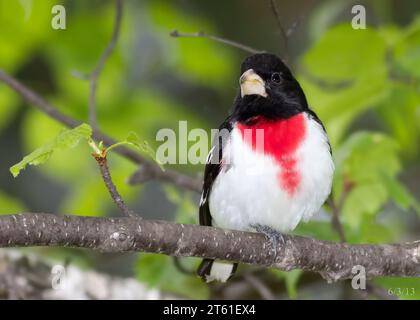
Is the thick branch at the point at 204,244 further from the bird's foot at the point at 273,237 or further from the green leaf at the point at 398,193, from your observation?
the green leaf at the point at 398,193

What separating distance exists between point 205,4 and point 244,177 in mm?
2602

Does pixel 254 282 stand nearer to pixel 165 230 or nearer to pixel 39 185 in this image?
pixel 165 230

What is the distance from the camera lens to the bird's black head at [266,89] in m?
2.48

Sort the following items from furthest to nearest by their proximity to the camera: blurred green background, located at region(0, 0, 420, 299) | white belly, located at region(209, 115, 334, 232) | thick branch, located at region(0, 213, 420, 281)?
blurred green background, located at region(0, 0, 420, 299) → white belly, located at region(209, 115, 334, 232) → thick branch, located at region(0, 213, 420, 281)

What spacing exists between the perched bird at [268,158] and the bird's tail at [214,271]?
22 centimetres

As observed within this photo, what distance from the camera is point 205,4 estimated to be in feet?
15.8

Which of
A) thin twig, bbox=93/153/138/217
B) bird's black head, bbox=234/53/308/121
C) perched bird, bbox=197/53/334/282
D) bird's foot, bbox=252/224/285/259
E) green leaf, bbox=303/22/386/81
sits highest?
green leaf, bbox=303/22/386/81

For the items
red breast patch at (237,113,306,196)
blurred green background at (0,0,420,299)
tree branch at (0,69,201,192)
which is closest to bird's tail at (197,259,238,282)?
blurred green background at (0,0,420,299)

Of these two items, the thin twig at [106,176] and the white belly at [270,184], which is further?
the white belly at [270,184]

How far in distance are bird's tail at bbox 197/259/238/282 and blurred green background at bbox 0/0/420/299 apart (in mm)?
177

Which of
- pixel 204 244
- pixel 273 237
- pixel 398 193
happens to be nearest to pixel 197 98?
pixel 398 193

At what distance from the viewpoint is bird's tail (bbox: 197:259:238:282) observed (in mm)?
2748

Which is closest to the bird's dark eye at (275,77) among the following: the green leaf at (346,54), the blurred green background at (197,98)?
the blurred green background at (197,98)

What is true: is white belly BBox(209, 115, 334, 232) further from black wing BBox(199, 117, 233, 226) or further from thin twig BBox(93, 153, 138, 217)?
thin twig BBox(93, 153, 138, 217)
